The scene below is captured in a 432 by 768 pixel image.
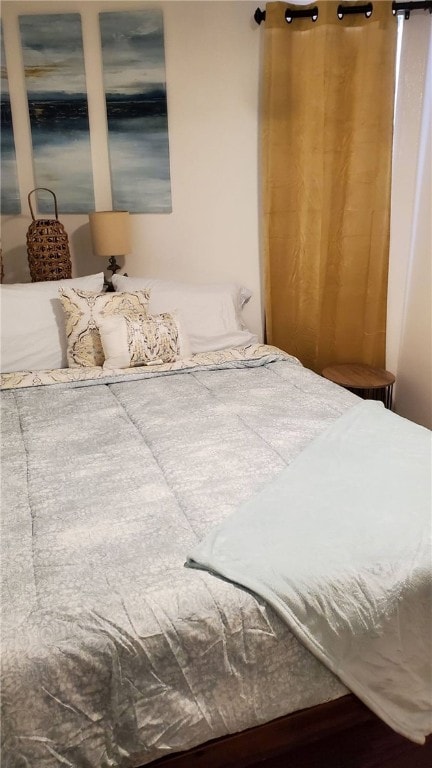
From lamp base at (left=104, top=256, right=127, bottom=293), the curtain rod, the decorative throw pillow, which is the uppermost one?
the curtain rod

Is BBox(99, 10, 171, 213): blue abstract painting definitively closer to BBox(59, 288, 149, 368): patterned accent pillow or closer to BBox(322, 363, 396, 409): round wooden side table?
BBox(59, 288, 149, 368): patterned accent pillow

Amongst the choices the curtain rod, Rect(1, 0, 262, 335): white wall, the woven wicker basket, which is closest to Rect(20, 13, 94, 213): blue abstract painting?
Rect(1, 0, 262, 335): white wall

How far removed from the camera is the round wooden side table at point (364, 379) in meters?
2.64

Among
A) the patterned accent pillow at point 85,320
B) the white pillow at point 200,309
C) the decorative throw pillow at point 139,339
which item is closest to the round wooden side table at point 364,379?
the white pillow at point 200,309

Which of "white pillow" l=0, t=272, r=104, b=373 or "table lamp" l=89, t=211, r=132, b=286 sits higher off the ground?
"table lamp" l=89, t=211, r=132, b=286

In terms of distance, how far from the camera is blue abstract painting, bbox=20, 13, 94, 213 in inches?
102

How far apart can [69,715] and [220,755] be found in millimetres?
338

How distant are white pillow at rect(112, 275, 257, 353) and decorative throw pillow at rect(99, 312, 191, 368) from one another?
156 millimetres

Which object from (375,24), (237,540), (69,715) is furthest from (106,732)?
(375,24)

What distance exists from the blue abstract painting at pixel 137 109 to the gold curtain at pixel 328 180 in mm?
515

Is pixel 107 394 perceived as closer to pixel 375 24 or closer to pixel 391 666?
pixel 391 666

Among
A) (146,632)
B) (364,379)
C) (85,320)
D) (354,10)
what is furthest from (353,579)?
(354,10)

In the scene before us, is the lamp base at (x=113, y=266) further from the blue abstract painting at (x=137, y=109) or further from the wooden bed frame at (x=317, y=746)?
the wooden bed frame at (x=317, y=746)

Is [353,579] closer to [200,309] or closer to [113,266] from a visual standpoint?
[200,309]
